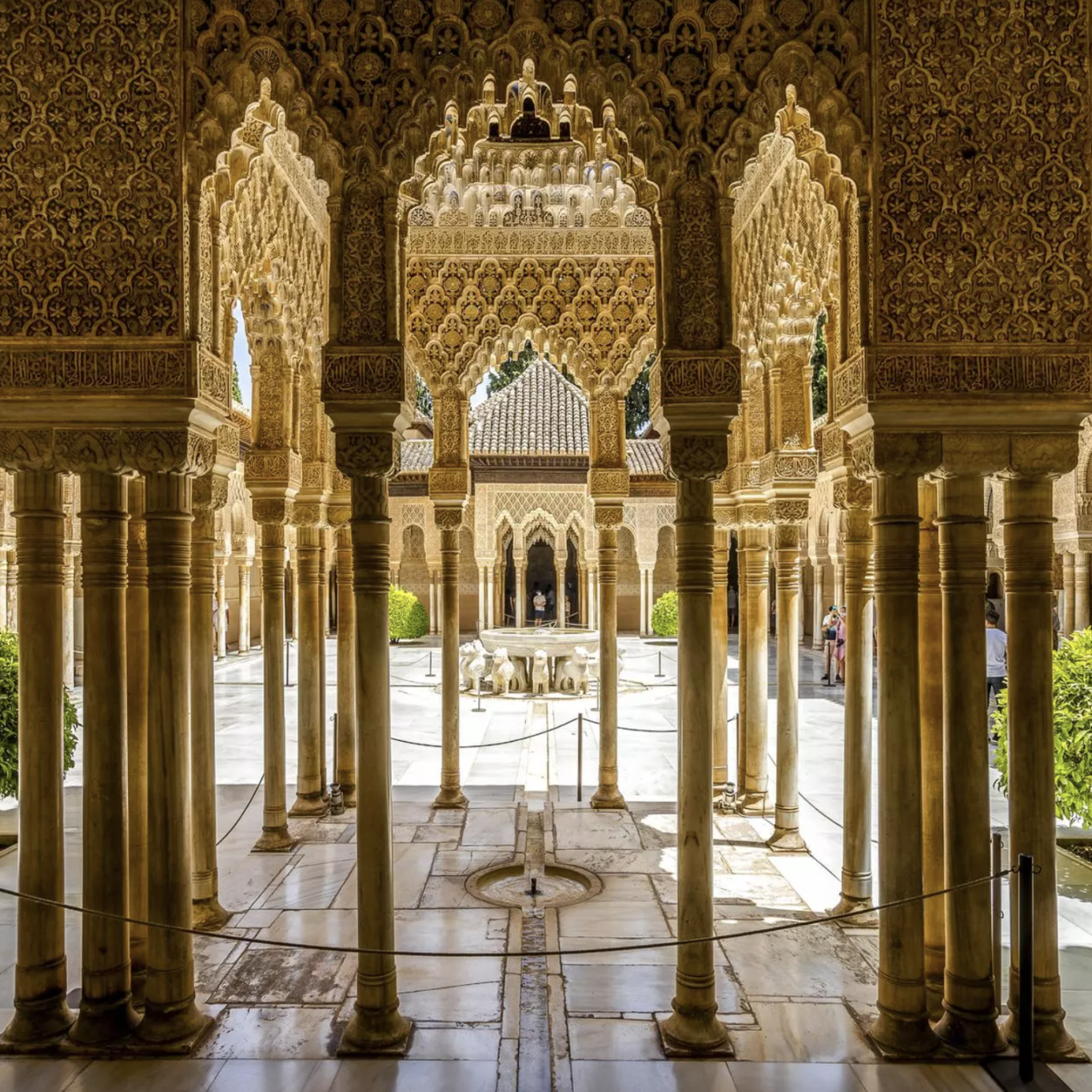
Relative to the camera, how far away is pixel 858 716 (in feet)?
15.2

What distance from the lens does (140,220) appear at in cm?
345

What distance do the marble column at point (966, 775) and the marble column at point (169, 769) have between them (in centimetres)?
315

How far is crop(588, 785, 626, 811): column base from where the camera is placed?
729 centimetres

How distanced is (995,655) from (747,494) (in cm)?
405

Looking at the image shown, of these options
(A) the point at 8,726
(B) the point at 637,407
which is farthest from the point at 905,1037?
(B) the point at 637,407

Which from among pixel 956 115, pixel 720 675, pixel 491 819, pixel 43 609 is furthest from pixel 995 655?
pixel 43 609

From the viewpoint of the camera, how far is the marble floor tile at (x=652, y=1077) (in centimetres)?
319

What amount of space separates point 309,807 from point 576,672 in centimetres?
761

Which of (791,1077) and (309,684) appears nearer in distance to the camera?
(791,1077)

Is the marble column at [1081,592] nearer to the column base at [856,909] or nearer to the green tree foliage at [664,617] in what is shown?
the green tree foliage at [664,617]

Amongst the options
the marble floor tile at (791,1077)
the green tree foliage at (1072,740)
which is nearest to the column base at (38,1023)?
the marble floor tile at (791,1077)

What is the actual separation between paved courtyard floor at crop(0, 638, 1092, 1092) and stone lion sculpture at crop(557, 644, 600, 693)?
233 inches

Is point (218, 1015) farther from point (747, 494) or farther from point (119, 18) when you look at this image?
point (747, 494)

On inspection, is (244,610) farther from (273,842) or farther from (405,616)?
(273,842)
